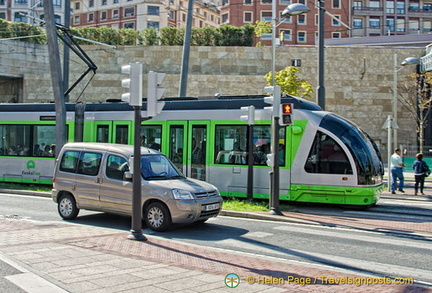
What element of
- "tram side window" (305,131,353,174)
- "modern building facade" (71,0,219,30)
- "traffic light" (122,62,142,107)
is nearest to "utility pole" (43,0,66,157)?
"tram side window" (305,131,353,174)

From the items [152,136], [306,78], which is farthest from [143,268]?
Result: [306,78]

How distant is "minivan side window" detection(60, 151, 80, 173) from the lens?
36.0ft

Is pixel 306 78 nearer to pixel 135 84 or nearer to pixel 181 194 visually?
pixel 181 194

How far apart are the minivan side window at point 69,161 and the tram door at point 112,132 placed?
4.74 metres

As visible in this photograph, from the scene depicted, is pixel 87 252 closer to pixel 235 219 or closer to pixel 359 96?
pixel 235 219

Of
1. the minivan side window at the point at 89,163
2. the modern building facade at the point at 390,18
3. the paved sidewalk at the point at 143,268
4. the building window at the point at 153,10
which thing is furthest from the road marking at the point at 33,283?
the modern building facade at the point at 390,18

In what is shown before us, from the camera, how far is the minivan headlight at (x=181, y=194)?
31.0ft

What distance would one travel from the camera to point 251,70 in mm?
35094

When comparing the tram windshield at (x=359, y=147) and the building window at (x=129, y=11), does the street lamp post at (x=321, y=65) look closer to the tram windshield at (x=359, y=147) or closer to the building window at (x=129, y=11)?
the tram windshield at (x=359, y=147)

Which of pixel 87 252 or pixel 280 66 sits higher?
pixel 280 66

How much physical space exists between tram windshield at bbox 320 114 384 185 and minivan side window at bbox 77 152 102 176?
249 inches

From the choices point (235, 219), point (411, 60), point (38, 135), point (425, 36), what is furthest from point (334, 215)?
point (425, 36)

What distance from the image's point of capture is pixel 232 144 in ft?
47.8

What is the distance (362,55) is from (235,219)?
26679 millimetres
